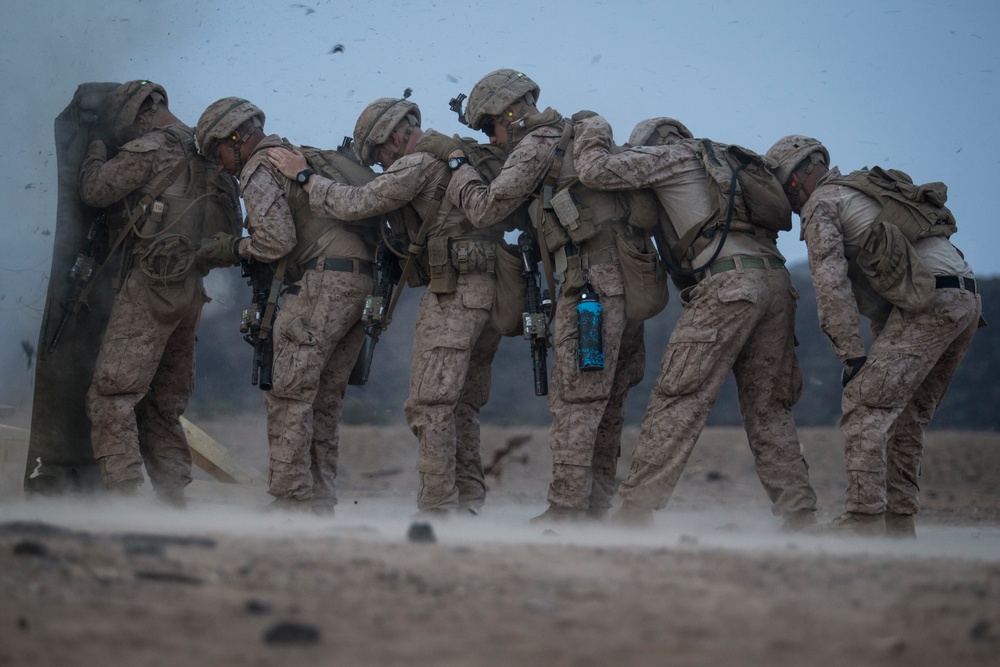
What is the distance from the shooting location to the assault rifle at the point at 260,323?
6363mm

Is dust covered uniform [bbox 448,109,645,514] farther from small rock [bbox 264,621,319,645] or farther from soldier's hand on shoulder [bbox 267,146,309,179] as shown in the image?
small rock [bbox 264,621,319,645]

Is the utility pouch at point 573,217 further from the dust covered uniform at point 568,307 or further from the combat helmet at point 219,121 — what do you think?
the combat helmet at point 219,121

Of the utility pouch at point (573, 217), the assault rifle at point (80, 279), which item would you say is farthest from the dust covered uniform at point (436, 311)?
the assault rifle at point (80, 279)

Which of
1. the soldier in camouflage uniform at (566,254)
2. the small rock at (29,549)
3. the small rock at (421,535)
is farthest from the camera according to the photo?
the soldier in camouflage uniform at (566,254)

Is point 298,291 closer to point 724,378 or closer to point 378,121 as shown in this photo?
point 378,121

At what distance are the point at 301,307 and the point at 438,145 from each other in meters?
1.19

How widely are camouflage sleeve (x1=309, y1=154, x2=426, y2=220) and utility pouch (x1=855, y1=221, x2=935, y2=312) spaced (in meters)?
2.38

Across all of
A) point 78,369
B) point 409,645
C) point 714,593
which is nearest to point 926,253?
point 714,593

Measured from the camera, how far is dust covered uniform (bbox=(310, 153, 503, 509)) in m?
6.02

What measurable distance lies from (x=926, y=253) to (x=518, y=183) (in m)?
2.15

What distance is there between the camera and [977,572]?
155 inches

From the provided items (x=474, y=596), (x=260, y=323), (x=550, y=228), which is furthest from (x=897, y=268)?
(x=260, y=323)

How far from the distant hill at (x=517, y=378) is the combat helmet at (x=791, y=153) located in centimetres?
416

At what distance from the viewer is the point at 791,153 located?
20.1 ft
